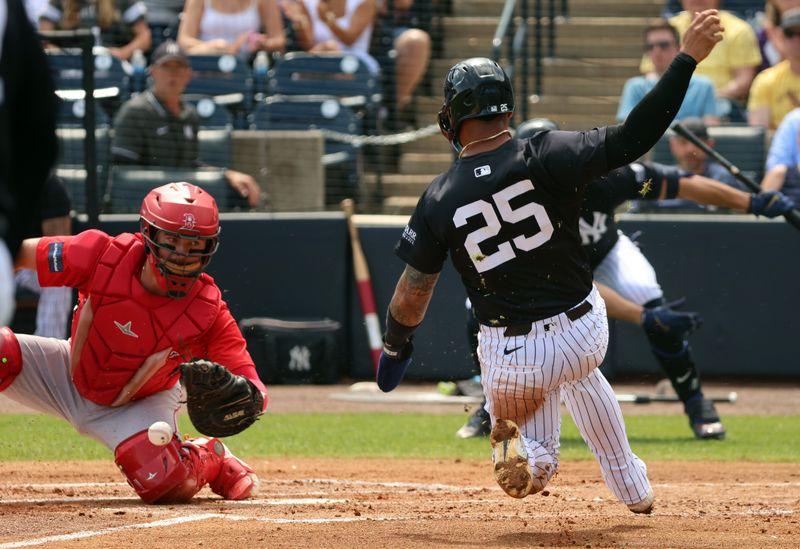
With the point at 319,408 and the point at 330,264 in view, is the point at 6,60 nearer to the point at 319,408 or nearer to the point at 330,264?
the point at 319,408

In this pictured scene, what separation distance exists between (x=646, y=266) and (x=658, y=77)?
3177 mm

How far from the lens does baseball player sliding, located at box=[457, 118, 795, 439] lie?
786 cm

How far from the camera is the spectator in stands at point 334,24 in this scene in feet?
41.8

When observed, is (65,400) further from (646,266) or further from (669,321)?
(646,266)

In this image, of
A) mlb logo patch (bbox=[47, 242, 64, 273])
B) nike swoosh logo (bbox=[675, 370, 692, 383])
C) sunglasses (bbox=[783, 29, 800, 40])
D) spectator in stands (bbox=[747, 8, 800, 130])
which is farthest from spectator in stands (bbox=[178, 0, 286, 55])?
mlb logo patch (bbox=[47, 242, 64, 273])

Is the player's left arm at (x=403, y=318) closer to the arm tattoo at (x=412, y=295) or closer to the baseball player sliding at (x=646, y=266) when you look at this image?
the arm tattoo at (x=412, y=295)

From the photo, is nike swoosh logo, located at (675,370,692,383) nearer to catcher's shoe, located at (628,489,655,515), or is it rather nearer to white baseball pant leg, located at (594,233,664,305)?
white baseball pant leg, located at (594,233,664,305)

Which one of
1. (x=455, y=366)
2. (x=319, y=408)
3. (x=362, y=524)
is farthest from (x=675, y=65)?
(x=455, y=366)

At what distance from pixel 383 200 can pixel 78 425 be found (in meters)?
6.95

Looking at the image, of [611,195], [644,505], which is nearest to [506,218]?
[644,505]

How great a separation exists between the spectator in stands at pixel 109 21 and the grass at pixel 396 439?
478cm

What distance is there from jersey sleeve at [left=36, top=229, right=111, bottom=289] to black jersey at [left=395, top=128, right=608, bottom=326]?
4.84ft

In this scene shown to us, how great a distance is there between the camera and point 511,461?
478 cm

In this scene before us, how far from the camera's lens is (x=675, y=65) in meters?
4.59
